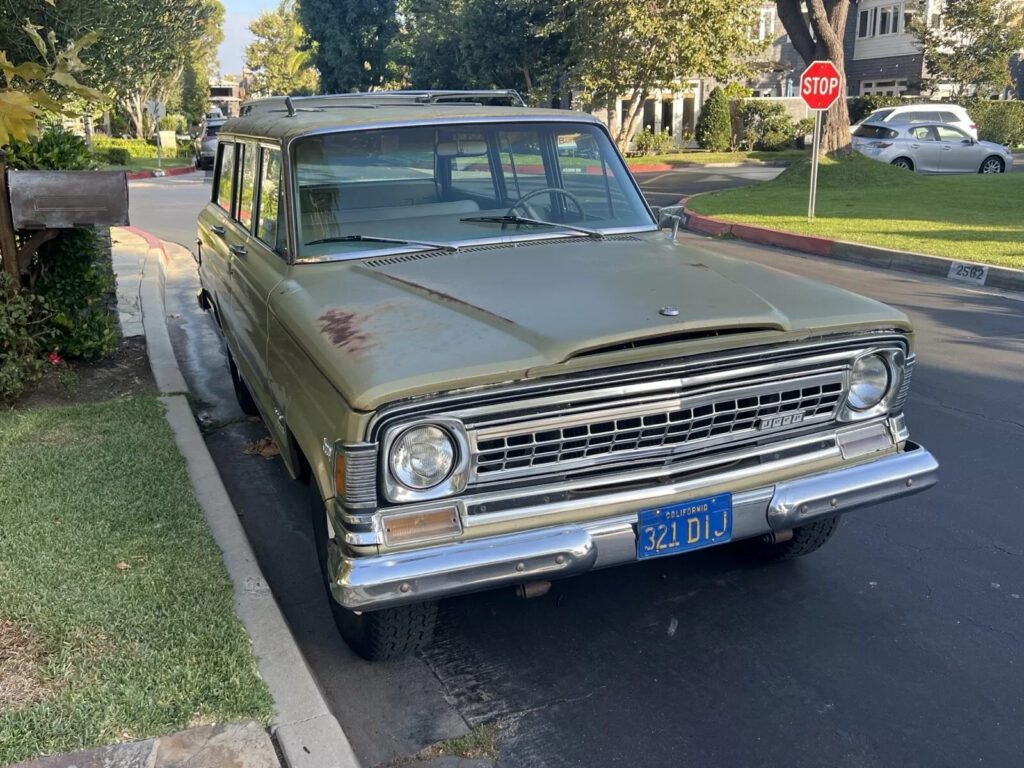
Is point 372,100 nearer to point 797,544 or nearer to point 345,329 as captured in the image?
point 345,329

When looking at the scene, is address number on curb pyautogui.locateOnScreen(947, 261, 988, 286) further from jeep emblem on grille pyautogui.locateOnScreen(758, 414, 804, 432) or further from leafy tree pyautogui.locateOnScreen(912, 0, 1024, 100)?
leafy tree pyautogui.locateOnScreen(912, 0, 1024, 100)

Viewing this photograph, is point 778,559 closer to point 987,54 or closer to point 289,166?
point 289,166

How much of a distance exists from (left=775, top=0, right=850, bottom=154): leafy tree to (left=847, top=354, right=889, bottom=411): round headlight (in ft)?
59.7

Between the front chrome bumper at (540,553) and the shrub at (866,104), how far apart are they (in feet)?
110

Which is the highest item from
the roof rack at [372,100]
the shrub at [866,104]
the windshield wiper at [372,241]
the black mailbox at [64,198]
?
the shrub at [866,104]

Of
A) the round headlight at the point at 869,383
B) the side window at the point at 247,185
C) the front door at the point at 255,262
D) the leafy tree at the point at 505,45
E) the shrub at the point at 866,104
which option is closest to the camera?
the round headlight at the point at 869,383

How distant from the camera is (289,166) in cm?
428

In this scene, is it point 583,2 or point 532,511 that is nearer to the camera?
point 532,511

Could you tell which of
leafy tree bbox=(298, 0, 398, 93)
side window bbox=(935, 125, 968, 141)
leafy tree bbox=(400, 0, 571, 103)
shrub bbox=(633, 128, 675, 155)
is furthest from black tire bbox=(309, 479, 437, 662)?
leafy tree bbox=(298, 0, 398, 93)

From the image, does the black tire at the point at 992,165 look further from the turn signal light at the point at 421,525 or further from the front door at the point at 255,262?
the turn signal light at the point at 421,525

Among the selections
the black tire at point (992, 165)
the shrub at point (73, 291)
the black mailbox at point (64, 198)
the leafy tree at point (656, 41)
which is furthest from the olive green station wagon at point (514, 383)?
the leafy tree at point (656, 41)

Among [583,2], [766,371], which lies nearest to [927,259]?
[766,371]

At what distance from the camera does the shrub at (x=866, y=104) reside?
3381 cm

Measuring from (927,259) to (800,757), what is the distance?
9611mm
